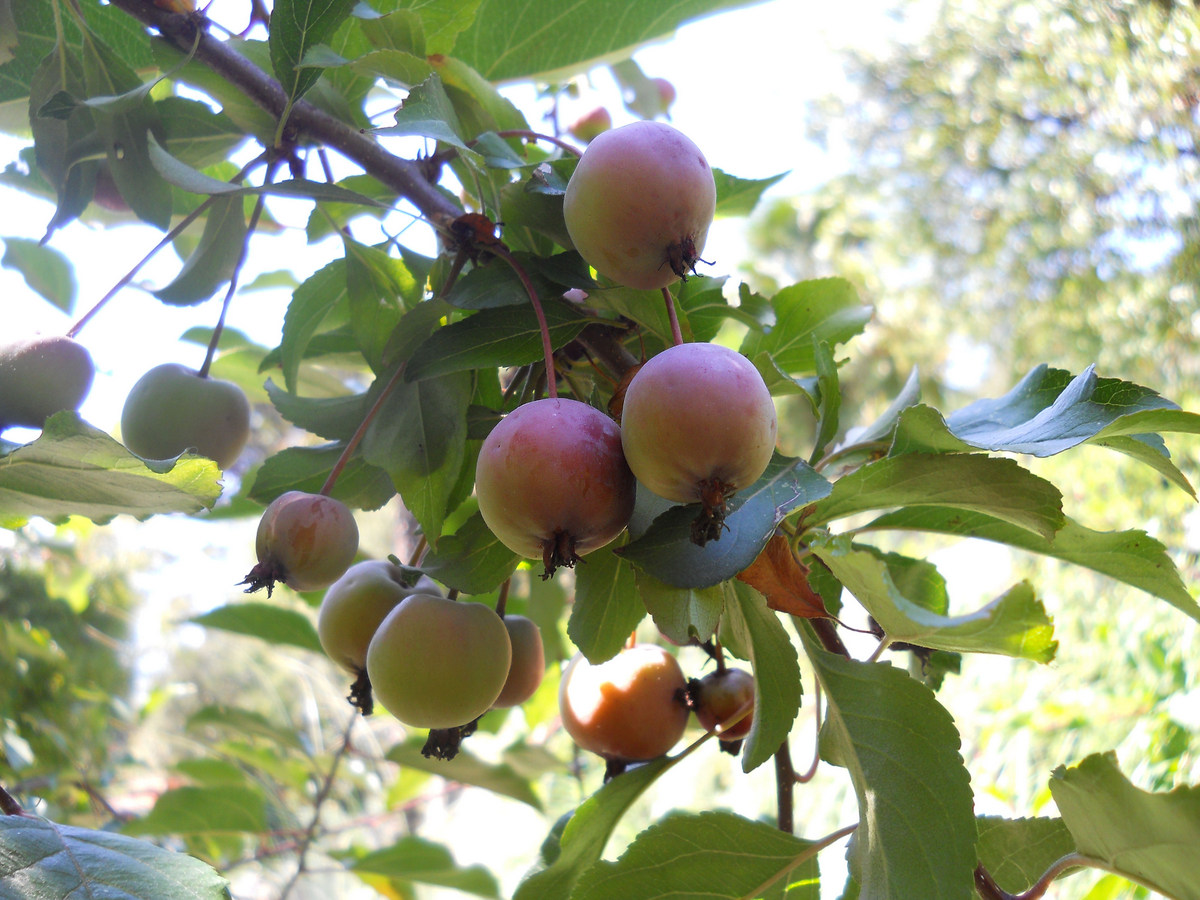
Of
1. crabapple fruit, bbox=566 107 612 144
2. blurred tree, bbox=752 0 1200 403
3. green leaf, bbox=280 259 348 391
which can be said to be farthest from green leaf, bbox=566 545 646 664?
blurred tree, bbox=752 0 1200 403

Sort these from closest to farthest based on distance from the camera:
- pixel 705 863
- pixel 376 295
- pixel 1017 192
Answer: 1. pixel 705 863
2. pixel 376 295
3. pixel 1017 192

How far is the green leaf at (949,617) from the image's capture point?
0.41m

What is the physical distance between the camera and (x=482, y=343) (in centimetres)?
55

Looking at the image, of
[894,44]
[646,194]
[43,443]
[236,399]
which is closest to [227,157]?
[236,399]

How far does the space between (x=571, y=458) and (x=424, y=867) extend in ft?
3.38

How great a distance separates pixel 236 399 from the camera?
693 mm

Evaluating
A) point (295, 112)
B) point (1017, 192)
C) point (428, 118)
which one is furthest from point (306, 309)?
point (1017, 192)

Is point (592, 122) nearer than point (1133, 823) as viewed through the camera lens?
No

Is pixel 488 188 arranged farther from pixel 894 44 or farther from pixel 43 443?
pixel 894 44

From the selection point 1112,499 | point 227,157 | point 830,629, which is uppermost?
point 1112,499

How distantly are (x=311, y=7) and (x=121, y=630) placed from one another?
4.81 meters

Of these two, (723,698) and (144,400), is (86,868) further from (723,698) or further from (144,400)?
(723,698)

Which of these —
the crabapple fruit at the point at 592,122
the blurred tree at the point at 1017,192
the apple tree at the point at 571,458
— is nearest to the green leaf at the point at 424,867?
the apple tree at the point at 571,458

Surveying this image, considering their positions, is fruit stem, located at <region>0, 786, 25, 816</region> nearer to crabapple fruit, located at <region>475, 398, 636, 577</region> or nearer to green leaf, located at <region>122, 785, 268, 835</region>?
crabapple fruit, located at <region>475, 398, 636, 577</region>
